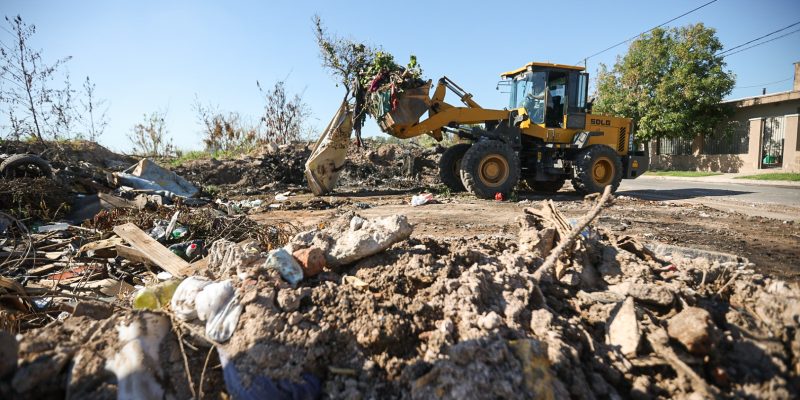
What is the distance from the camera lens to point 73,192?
6.31 meters

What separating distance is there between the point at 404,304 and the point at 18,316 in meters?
2.43

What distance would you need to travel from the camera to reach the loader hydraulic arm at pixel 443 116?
27.0ft

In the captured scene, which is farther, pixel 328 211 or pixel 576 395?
pixel 328 211

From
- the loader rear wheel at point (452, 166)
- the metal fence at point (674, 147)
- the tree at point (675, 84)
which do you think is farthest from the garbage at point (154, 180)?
the metal fence at point (674, 147)

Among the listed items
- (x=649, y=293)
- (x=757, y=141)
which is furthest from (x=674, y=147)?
(x=649, y=293)

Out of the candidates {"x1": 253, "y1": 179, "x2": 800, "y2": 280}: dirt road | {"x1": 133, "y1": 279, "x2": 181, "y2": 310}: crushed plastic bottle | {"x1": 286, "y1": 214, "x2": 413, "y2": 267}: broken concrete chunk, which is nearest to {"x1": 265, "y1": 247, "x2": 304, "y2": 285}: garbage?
{"x1": 286, "y1": 214, "x2": 413, "y2": 267}: broken concrete chunk

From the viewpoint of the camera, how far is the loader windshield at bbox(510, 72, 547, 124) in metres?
8.31

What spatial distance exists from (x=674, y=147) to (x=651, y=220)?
794 inches

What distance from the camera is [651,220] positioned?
18.6 ft

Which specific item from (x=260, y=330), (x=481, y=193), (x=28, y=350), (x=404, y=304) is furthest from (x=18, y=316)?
(x=481, y=193)

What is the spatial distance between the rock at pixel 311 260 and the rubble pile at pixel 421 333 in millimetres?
10

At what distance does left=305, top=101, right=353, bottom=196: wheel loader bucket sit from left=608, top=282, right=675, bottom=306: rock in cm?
699

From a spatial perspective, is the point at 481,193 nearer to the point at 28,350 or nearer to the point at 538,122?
the point at 538,122

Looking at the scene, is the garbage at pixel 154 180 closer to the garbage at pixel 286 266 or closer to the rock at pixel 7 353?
the garbage at pixel 286 266
